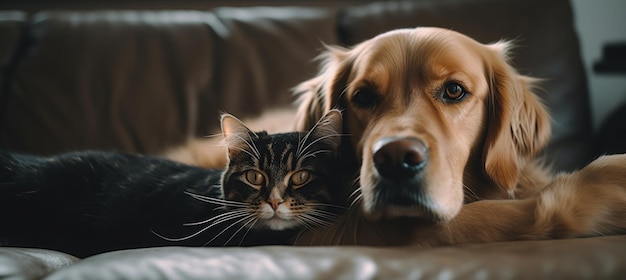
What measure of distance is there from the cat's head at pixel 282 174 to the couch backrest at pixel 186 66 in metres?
0.83

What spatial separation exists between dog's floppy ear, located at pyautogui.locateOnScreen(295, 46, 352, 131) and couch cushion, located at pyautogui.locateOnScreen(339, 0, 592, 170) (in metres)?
0.56

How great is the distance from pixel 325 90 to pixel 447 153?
0.47 meters

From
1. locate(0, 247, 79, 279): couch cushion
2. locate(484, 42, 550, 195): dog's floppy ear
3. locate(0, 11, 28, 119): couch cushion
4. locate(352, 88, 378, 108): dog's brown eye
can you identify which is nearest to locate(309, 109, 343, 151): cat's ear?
locate(352, 88, 378, 108): dog's brown eye

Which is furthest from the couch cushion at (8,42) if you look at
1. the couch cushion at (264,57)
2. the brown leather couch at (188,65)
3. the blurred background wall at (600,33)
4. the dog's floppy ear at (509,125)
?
the blurred background wall at (600,33)

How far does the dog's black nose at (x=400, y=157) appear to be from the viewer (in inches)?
46.1

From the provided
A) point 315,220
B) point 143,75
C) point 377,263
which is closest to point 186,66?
point 143,75

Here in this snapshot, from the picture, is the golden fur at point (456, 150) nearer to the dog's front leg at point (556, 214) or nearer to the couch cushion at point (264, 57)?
the dog's front leg at point (556, 214)

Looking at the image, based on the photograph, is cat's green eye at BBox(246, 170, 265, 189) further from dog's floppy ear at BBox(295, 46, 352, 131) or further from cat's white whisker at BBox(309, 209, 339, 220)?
dog's floppy ear at BBox(295, 46, 352, 131)

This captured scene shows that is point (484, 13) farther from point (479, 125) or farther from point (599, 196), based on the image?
point (599, 196)

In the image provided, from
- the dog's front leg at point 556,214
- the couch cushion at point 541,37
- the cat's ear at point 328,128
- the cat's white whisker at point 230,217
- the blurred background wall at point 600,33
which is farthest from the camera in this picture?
the blurred background wall at point 600,33

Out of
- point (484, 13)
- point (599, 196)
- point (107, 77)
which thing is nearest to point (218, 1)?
point (107, 77)

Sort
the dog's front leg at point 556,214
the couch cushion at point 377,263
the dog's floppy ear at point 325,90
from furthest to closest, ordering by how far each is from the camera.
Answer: the dog's floppy ear at point 325,90
the dog's front leg at point 556,214
the couch cushion at point 377,263

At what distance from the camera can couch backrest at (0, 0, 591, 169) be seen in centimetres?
218

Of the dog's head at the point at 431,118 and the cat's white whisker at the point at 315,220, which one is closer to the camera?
the dog's head at the point at 431,118
